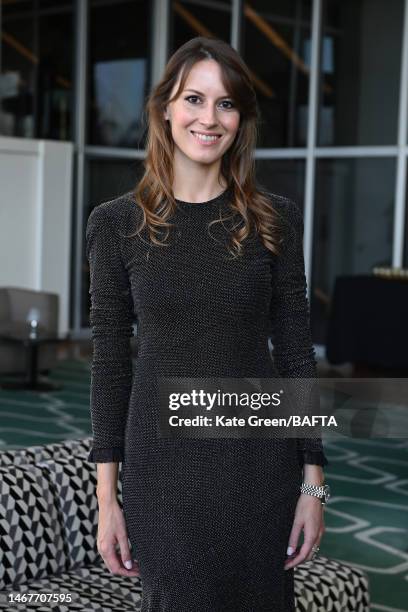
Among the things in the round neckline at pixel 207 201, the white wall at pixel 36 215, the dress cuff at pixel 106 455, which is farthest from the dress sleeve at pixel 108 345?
the white wall at pixel 36 215

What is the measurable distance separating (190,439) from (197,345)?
0.54 ft

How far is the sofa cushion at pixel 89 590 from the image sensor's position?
2.87m

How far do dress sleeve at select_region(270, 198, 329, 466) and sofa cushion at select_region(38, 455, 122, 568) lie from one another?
1.49 m

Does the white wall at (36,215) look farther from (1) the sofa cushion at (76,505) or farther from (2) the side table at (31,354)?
(1) the sofa cushion at (76,505)

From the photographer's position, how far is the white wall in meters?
11.6

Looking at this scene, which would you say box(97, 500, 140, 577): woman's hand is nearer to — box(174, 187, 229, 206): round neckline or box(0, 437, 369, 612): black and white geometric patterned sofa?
box(174, 187, 229, 206): round neckline

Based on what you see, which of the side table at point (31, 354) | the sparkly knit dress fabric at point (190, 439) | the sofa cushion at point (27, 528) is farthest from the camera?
the side table at point (31, 354)

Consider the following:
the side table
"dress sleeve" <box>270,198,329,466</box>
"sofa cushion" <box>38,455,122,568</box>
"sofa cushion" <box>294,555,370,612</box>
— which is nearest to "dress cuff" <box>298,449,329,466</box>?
"dress sleeve" <box>270,198,329,466</box>

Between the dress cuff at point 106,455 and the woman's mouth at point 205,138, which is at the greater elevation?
the woman's mouth at point 205,138

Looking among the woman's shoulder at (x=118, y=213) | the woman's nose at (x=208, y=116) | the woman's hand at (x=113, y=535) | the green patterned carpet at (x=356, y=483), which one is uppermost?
the woman's nose at (x=208, y=116)

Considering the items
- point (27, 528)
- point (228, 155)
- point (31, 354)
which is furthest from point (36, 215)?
point (228, 155)

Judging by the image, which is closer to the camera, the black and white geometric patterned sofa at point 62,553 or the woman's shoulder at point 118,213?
the woman's shoulder at point 118,213

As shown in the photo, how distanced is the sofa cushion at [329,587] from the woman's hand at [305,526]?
1334mm

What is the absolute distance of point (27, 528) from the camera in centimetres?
303
